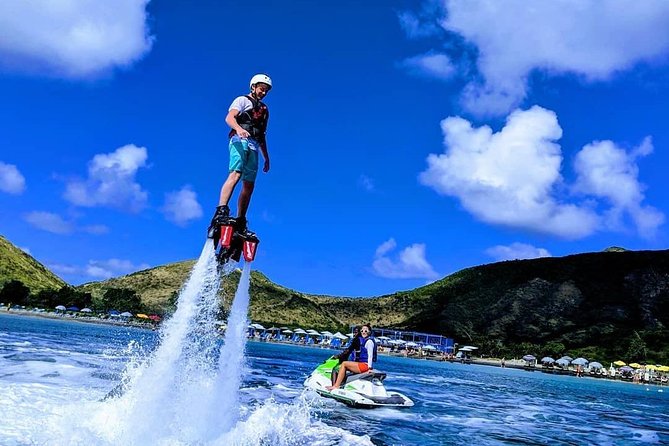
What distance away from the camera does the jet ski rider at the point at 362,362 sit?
2316cm

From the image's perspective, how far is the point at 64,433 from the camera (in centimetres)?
1042

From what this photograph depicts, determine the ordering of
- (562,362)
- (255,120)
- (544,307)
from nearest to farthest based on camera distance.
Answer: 1. (255,120)
2. (562,362)
3. (544,307)

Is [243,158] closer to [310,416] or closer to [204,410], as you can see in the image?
[204,410]

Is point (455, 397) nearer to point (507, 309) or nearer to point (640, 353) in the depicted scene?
point (640, 353)

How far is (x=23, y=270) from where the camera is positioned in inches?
6585

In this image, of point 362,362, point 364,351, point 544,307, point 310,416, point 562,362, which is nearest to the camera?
point 310,416

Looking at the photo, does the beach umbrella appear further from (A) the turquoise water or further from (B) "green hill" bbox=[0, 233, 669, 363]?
(A) the turquoise water

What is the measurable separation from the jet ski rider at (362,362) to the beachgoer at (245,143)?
15029mm

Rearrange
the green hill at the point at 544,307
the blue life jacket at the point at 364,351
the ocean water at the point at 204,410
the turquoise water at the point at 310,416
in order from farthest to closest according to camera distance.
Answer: the green hill at the point at 544,307, the blue life jacket at the point at 364,351, the turquoise water at the point at 310,416, the ocean water at the point at 204,410

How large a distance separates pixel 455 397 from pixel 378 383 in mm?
9351

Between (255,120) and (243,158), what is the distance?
0.60 meters

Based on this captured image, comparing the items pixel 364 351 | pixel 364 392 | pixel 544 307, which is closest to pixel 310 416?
pixel 364 392

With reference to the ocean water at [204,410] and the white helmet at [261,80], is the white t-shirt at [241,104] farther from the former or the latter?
the ocean water at [204,410]

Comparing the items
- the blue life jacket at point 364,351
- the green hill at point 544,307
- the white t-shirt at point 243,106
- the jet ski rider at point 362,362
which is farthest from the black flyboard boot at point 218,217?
the green hill at point 544,307
